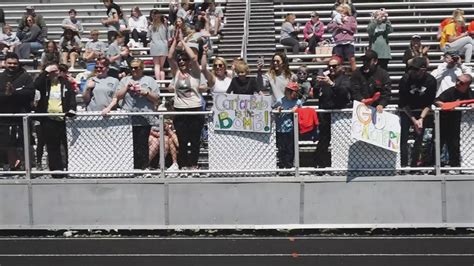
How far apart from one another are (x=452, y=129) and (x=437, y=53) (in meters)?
7.96

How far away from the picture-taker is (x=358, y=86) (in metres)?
14.3

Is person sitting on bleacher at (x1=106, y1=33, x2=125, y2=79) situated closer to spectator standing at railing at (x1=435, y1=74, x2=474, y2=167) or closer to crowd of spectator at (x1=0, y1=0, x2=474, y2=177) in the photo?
crowd of spectator at (x1=0, y1=0, x2=474, y2=177)

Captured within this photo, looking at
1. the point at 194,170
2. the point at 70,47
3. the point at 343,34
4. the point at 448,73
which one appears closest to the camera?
the point at 194,170

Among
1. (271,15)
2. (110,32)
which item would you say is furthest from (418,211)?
(271,15)

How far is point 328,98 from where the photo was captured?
14.2 m

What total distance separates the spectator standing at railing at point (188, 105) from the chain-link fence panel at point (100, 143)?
0.73 m

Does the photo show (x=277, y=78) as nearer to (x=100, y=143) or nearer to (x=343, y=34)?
(x=100, y=143)

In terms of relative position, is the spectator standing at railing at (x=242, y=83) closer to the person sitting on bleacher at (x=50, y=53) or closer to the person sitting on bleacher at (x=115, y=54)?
the person sitting on bleacher at (x=115, y=54)

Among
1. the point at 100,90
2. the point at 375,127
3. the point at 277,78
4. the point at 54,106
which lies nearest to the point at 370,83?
the point at 375,127

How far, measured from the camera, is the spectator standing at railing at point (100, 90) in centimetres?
1525

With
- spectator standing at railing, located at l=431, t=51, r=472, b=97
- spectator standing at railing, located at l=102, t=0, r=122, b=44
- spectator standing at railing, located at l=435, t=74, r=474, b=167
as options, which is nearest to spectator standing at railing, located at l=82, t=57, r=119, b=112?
spectator standing at railing, located at l=435, t=74, r=474, b=167

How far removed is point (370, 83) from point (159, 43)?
659 cm

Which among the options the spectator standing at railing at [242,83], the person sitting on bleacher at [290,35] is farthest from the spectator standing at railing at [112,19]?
the spectator standing at railing at [242,83]

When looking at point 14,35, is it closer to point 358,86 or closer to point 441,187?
point 358,86
